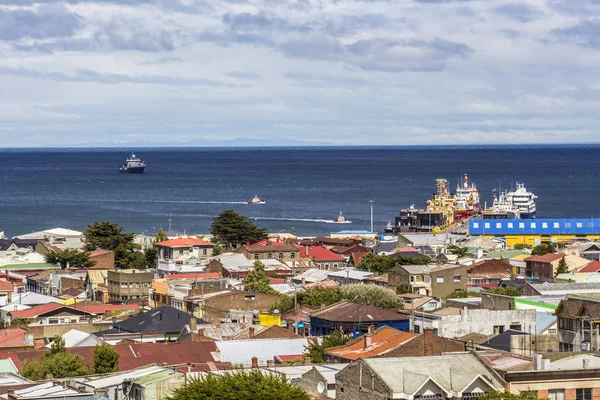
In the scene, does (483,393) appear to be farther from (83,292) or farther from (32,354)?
(83,292)

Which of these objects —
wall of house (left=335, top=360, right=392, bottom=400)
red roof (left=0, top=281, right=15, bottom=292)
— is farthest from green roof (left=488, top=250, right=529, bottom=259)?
wall of house (left=335, top=360, right=392, bottom=400)

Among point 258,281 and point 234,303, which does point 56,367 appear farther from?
point 258,281

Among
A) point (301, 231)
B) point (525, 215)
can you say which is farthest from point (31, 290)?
point (525, 215)

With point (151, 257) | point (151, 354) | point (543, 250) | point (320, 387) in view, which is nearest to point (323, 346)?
point (151, 354)

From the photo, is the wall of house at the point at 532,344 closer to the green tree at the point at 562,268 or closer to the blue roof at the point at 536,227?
the green tree at the point at 562,268

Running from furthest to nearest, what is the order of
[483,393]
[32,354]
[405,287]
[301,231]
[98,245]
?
[301,231] → [98,245] → [405,287] → [32,354] → [483,393]

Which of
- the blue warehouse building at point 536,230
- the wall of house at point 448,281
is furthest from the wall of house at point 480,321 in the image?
the blue warehouse building at point 536,230

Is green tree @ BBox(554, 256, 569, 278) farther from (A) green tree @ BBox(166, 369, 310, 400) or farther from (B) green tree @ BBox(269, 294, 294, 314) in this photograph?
(A) green tree @ BBox(166, 369, 310, 400)
